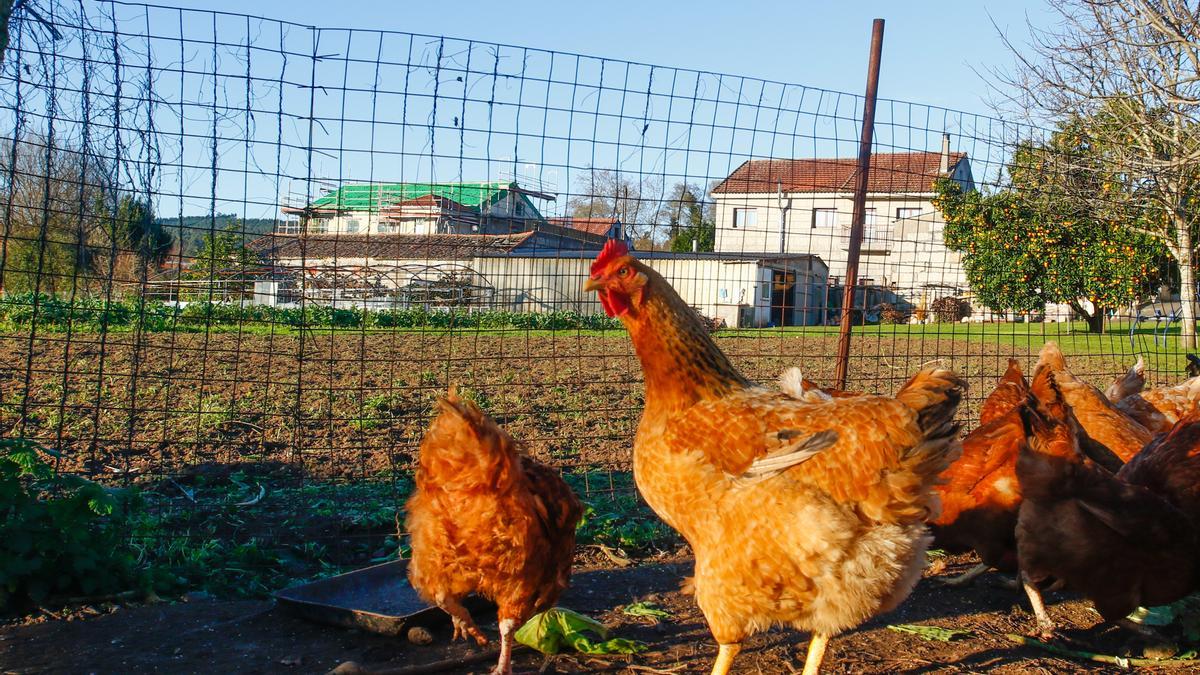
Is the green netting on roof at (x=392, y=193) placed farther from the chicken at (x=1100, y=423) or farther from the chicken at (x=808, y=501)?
the chicken at (x=1100, y=423)

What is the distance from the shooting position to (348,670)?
3.07m

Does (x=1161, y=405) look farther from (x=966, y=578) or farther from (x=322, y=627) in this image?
(x=322, y=627)

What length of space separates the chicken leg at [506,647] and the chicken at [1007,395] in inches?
121

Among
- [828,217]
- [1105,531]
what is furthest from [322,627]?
[828,217]

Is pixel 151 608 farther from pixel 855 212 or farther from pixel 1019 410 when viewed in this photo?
pixel 855 212

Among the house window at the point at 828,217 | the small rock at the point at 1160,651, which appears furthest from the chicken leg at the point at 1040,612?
the house window at the point at 828,217

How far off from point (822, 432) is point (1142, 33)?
1005cm

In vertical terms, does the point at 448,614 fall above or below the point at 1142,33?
below

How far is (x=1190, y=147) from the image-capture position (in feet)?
33.5

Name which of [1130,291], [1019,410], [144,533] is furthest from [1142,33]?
[1130,291]

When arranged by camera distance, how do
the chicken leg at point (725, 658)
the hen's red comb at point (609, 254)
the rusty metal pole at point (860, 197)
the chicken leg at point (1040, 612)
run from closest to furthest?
the chicken leg at point (725, 658)
the hen's red comb at point (609, 254)
the chicken leg at point (1040, 612)
the rusty metal pole at point (860, 197)

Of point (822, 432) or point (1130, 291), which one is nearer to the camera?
point (822, 432)

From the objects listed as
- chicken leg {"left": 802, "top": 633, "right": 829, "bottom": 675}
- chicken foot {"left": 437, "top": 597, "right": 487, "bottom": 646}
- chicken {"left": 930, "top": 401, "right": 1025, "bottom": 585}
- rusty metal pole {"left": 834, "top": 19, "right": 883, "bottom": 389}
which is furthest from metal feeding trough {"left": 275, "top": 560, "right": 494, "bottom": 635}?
rusty metal pole {"left": 834, "top": 19, "right": 883, "bottom": 389}

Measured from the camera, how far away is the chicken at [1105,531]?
381 centimetres
